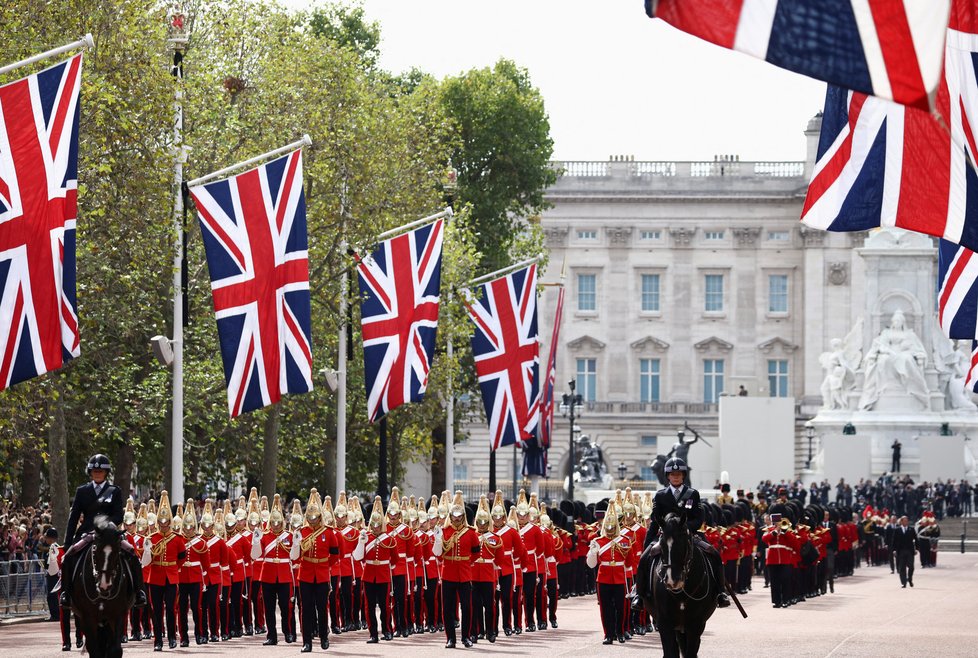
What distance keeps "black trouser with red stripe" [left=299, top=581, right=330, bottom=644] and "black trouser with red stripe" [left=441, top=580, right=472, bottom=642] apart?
4.70 ft

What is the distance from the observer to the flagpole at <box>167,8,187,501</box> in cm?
2800

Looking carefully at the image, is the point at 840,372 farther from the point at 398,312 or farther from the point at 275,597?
the point at 275,597

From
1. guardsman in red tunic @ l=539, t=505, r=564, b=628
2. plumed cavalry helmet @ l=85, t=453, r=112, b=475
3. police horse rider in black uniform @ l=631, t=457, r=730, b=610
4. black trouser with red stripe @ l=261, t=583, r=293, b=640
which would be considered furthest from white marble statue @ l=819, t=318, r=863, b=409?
plumed cavalry helmet @ l=85, t=453, r=112, b=475

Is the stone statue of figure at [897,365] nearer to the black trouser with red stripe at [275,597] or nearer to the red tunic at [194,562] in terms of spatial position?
the black trouser with red stripe at [275,597]

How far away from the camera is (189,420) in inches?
1389

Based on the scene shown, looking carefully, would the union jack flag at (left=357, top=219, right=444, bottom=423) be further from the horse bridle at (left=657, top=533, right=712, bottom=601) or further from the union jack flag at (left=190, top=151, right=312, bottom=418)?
the horse bridle at (left=657, top=533, right=712, bottom=601)

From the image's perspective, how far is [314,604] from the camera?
21453mm

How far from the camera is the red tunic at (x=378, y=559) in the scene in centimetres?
2327

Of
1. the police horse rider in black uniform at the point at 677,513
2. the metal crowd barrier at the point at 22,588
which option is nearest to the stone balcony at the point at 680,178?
the metal crowd barrier at the point at 22,588

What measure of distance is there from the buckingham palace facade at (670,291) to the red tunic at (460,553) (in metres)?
72.6

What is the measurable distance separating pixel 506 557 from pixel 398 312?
7127 millimetres

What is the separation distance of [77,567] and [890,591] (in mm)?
23774

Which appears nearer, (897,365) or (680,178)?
(897,365)

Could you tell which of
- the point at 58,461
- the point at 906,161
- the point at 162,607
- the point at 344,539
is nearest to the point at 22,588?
the point at 58,461
